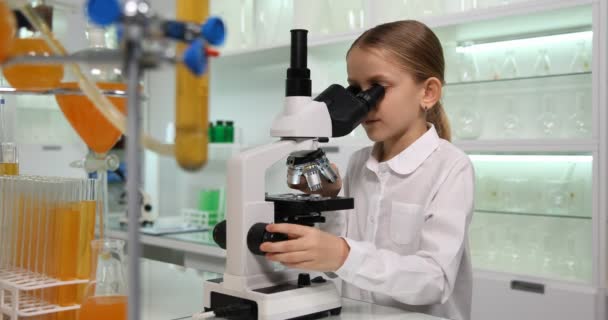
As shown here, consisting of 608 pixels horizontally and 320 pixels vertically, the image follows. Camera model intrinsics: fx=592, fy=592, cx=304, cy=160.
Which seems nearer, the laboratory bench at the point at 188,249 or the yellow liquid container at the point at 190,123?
the yellow liquid container at the point at 190,123

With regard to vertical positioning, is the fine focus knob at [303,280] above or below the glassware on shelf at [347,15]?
below

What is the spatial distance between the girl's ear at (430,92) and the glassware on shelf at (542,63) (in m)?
1.05

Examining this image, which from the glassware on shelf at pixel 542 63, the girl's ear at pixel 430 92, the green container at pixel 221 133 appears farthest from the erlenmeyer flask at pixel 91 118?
the green container at pixel 221 133

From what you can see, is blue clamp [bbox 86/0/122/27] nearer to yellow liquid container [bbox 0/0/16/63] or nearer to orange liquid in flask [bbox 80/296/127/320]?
yellow liquid container [bbox 0/0/16/63]

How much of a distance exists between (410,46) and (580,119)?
1.06 metres

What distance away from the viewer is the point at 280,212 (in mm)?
963

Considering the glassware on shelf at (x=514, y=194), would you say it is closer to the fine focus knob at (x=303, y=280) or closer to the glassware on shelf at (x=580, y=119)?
the glassware on shelf at (x=580, y=119)

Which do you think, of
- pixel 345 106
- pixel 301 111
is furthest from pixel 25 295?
→ pixel 345 106

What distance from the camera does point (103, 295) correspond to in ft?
2.86

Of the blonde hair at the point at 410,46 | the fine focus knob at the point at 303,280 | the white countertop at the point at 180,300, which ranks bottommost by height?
the white countertop at the point at 180,300

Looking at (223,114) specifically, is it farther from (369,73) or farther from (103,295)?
(103,295)

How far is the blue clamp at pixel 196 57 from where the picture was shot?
399 mm

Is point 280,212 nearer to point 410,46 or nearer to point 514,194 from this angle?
point 410,46

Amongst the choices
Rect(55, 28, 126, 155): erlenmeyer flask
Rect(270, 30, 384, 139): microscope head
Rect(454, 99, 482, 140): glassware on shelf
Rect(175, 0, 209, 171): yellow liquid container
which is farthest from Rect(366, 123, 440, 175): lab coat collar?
Rect(454, 99, 482, 140): glassware on shelf
